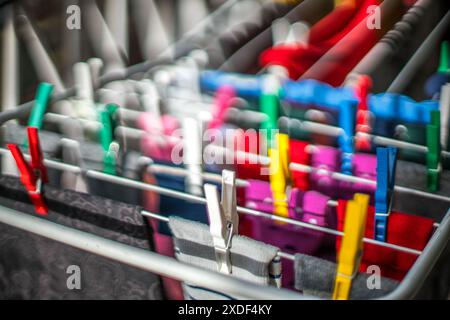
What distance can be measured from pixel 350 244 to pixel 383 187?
0.37 feet

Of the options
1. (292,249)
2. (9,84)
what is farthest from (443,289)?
(9,84)

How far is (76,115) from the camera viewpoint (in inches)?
39.3

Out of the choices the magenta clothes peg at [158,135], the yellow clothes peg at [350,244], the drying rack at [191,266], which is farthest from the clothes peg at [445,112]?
the magenta clothes peg at [158,135]

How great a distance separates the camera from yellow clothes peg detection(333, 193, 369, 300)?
540mm

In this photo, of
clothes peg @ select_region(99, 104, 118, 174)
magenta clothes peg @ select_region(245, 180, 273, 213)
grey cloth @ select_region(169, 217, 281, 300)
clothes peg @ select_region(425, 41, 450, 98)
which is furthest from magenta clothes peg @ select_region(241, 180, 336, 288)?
clothes peg @ select_region(425, 41, 450, 98)

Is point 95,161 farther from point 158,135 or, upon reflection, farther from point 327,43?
point 327,43

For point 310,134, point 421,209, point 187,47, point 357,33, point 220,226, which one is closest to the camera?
point 220,226

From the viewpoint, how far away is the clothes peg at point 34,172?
739 mm

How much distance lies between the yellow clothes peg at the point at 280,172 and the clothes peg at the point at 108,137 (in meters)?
0.27

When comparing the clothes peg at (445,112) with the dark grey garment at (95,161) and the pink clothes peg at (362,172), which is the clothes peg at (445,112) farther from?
the dark grey garment at (95,161)

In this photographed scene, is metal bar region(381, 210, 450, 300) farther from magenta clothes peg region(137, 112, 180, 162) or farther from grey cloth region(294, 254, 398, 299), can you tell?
magenta clothes peg region(137, 112, 180, 162)
